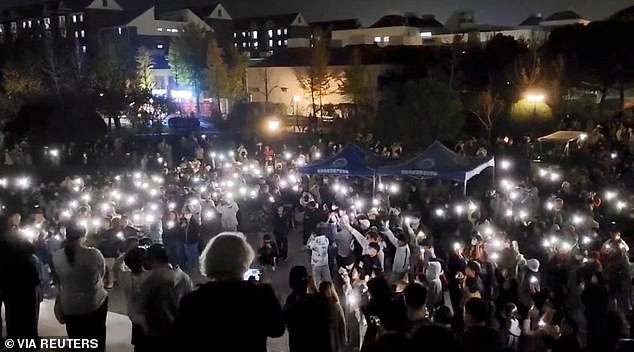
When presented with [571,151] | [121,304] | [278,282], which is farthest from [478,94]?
[121,304]

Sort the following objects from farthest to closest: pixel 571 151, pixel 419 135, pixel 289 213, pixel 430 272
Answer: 1. pixel 419 135
2. pixel 571 151
3. pixel 289 213
4. pixel 430 272

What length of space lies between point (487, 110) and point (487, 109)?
0.05 m

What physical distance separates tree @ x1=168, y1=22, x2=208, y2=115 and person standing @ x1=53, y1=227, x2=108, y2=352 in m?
47.5

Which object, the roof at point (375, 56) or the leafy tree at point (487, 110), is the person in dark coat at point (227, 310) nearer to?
the leafy tree at point (487, 110)

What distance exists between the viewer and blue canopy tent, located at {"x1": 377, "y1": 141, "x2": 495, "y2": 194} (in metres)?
15.0

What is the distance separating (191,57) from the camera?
52.4m

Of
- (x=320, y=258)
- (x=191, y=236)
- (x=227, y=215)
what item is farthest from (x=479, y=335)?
(x=227, y=215)

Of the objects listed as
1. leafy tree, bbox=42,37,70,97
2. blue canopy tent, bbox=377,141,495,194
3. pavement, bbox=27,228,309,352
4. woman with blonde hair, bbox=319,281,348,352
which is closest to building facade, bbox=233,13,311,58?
leafy tree, bbox=42,37,70,97

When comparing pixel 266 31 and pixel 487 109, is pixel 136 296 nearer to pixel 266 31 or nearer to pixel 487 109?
pixel 487 109

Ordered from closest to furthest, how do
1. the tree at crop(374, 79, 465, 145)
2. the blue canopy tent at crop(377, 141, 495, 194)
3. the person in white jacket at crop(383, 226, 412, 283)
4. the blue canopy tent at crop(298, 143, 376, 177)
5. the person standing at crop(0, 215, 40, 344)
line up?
the person standing at crop(0, 215, 40, 344) < the person in white jacket at crop(383, 226, 412, 283) < the blue canopy tent at crop(377, 141, 495, 194) < the blue canopy tent at crop(298, 143, 376, 177) < the tree at crop(374, 79, 465, 145)

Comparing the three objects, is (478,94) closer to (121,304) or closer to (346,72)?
(346,72)

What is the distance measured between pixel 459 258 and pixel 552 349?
3.23 metres

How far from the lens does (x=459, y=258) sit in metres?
9.12

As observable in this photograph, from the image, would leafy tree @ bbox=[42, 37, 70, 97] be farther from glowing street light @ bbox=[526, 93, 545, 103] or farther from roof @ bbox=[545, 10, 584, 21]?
roof @ bbox=[545, 10, 584, 21]
